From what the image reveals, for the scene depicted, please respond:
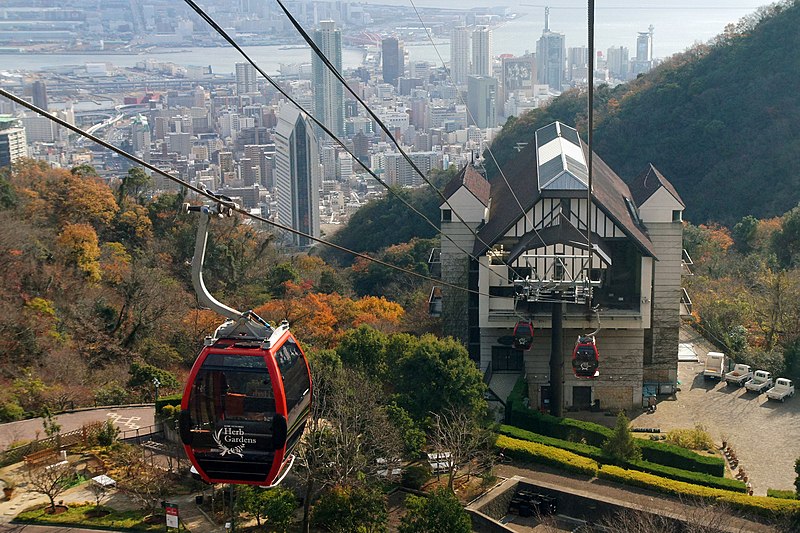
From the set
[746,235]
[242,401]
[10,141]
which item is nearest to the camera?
[242,401]

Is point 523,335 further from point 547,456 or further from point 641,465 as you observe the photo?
point 641,465

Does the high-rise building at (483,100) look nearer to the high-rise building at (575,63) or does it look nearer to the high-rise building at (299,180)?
the high-rise building at (575,63)

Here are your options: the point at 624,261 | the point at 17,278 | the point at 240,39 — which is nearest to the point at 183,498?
the point at 624,261

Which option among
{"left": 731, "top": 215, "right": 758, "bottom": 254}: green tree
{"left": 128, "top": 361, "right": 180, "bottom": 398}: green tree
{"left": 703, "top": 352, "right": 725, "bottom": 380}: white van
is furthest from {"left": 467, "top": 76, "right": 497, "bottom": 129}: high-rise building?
{"left": 128, "top": 361, "right": 180, "bottom": 398}: green tree

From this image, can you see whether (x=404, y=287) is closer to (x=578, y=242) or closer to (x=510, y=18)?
(x=578, y=242)

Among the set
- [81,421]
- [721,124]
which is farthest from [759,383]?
[721,124]

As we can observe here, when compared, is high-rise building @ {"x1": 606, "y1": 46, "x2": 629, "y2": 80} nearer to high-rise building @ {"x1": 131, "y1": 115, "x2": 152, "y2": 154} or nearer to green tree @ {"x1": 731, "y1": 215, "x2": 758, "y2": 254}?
high-rise building @ {"x1": 131, "y1": 115, "x2": 152, "y2": 154}
